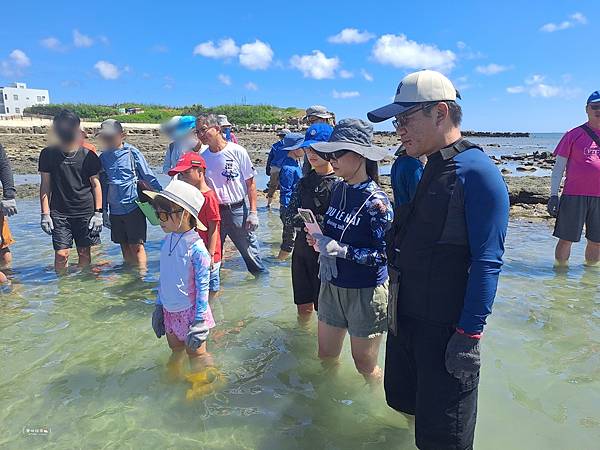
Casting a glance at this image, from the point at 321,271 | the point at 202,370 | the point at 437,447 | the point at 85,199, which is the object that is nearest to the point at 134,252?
the point at 85,199

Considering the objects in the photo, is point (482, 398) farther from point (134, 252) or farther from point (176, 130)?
point (134, 252)

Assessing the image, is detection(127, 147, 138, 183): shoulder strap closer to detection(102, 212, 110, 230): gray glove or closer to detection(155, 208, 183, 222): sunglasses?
detection(102, 212, 110, 230): gray glove

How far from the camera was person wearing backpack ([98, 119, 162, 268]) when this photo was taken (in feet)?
20.0

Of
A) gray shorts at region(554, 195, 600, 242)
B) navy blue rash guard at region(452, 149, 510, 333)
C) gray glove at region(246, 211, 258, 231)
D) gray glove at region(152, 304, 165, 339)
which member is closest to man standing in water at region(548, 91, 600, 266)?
gray shorts at region(554, 195, 600, 242)

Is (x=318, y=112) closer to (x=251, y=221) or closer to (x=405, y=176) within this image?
(x=251, y=221)

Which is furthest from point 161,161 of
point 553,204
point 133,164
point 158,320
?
point 158,320

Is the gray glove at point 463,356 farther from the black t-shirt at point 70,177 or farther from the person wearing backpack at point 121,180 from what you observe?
the black t-shirt at point 70,177

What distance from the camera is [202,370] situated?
3.81 m

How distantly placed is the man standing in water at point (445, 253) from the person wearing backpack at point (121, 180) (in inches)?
175

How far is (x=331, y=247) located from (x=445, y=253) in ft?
3.10

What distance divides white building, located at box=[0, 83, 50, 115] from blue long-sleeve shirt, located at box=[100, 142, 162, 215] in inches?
3201

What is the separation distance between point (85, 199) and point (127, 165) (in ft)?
2.38

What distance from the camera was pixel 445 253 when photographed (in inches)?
86.0

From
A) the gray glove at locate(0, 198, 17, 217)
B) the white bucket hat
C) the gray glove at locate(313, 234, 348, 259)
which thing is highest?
the white bucket hat
